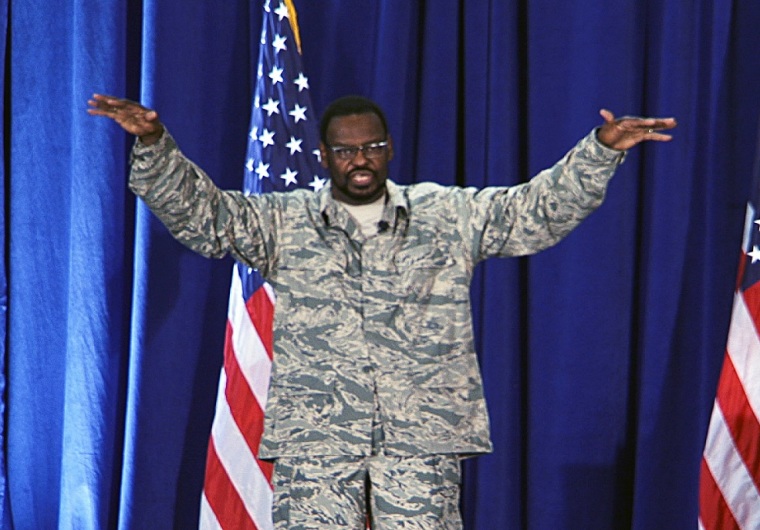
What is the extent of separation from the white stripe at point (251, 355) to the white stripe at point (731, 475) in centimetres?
124

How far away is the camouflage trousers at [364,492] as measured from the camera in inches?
96.3

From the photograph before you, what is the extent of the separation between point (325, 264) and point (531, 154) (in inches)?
51.5

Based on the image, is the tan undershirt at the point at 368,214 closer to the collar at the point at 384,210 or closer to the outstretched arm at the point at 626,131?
the collar at the point at 384,210

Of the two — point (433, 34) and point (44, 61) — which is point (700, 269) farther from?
point (44, 61)

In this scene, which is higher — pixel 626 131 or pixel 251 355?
pixel 626 131

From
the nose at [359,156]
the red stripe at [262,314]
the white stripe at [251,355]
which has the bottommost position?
the white stripe at [251,355]

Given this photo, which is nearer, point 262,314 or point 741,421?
point 741,421

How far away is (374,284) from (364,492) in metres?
0.43

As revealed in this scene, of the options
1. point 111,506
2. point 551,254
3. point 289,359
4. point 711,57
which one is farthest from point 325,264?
point 111,506

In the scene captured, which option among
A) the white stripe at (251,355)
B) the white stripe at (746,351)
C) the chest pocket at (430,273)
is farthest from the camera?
the white stripe at (251,355)

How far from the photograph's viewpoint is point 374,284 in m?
2.52

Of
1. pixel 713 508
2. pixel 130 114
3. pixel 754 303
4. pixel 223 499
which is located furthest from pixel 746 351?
pixel 130 114

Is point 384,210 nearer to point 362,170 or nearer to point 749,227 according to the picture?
point 362,170

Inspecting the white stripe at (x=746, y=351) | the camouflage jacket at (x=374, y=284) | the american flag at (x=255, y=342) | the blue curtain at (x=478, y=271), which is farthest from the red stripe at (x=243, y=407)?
the white stripe at (x=746, y=351)
